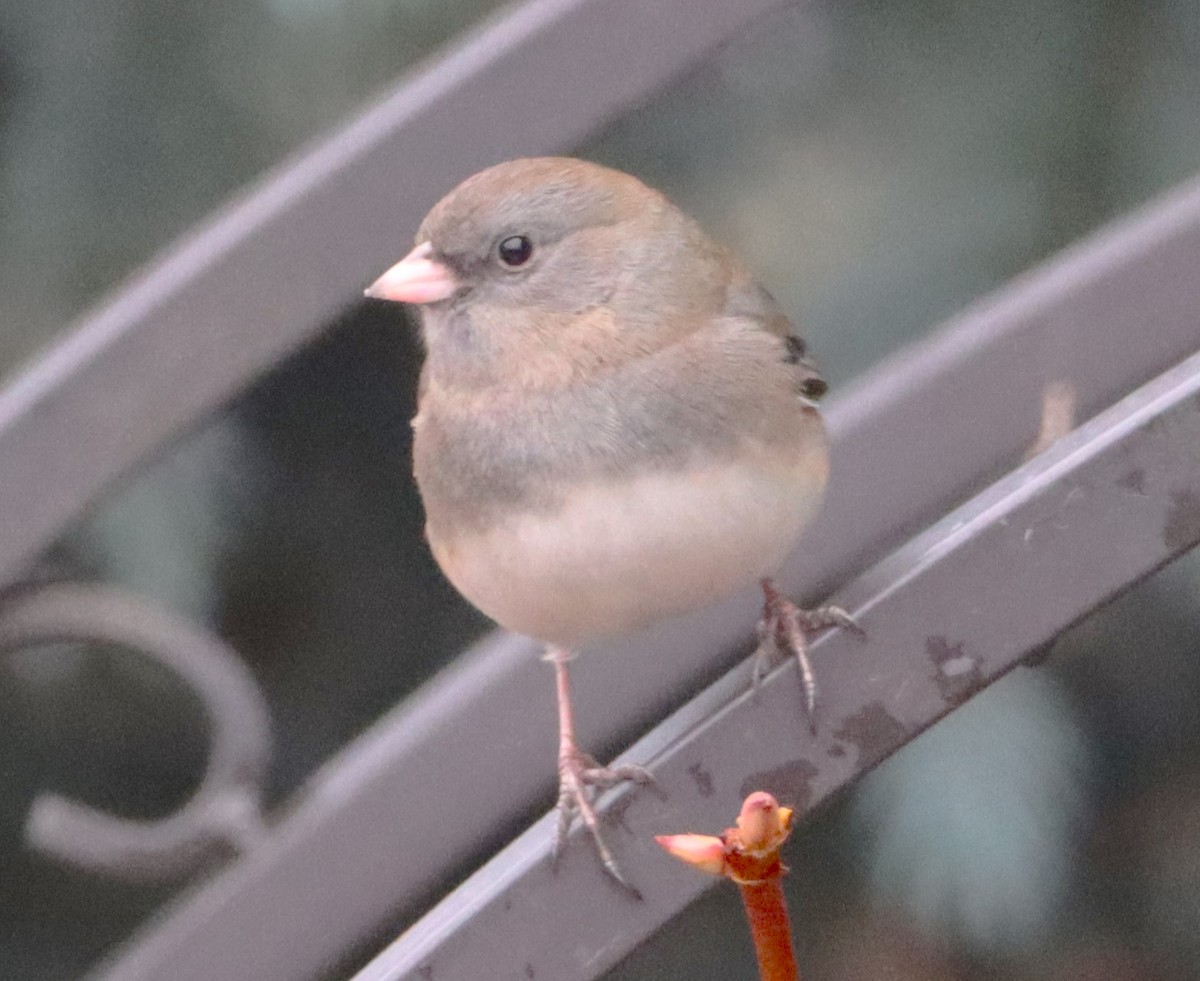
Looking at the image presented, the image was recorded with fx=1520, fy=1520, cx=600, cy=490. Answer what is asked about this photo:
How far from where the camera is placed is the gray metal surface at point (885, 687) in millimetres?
758

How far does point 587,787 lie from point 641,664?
269mm

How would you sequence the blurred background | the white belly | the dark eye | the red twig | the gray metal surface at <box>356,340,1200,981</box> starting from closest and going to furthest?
the red twig → the gray metal surface at <box>356,340,1200,981</box> → the white belly → the dark eye → the blurred background

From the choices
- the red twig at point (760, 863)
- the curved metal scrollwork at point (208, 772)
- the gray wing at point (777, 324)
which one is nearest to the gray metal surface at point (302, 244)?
the curved metal scrollwork at point (208, 772)

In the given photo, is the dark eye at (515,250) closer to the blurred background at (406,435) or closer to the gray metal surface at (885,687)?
the gray metal surface at (885,687)

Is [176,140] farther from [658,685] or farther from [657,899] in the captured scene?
[657,899]

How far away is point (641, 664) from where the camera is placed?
1185 millimetres

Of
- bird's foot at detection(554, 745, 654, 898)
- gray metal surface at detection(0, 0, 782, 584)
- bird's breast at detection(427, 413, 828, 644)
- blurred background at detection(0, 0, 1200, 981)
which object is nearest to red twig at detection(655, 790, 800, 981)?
bird's foot at detection(554, 745, 654, 898)

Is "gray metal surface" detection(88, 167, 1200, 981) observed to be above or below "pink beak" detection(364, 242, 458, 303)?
below

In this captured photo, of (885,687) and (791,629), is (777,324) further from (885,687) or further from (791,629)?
(885,687)

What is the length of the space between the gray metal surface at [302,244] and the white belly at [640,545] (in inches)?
11.0

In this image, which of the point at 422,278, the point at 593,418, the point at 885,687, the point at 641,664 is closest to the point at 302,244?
the point at 422,278

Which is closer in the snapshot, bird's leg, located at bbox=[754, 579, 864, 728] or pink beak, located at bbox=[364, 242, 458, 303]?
bird's leg, located at bbox=[754, 579, 864, 728]

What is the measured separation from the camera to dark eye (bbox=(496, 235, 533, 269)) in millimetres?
1006

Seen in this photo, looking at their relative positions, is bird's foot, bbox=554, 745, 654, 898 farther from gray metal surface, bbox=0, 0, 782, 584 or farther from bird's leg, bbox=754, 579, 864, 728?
gray metal surface, bbox=0, 0, 782, 584
